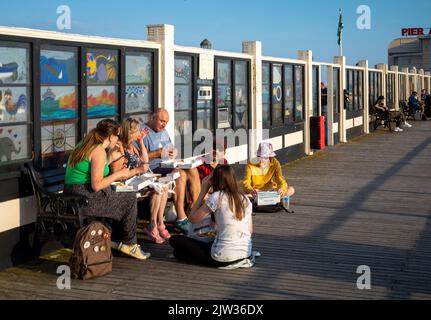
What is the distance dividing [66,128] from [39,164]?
60 centimetres

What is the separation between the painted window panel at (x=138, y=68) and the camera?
8414 millimetres

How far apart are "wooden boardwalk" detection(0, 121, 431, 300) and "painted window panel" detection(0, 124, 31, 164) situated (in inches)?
38.7

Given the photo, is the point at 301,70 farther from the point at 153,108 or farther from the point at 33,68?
the point at 33,68

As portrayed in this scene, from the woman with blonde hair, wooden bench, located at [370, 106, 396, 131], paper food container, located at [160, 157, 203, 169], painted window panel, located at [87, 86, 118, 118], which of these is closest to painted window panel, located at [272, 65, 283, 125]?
painted window panel, located at [87, 86, 118, 118]

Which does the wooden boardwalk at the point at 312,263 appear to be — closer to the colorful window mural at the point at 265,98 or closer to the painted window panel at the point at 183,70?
the painted window panel at the point at 183,70

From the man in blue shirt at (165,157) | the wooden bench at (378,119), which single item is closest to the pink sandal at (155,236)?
the man in blue shirt at (165,157)

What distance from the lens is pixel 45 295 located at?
5.48 meters

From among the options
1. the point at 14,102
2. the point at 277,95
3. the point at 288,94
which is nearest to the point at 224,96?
the point at 277,95

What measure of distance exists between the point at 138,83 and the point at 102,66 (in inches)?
34.6

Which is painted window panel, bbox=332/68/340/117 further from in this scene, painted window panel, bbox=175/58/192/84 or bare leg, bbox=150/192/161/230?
bare leg, bbox=150/192/161/230

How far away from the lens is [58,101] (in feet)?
23.2

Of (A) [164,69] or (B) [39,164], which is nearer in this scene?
(B) [39,164]

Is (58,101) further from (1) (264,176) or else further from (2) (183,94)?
(2) (183,94)
